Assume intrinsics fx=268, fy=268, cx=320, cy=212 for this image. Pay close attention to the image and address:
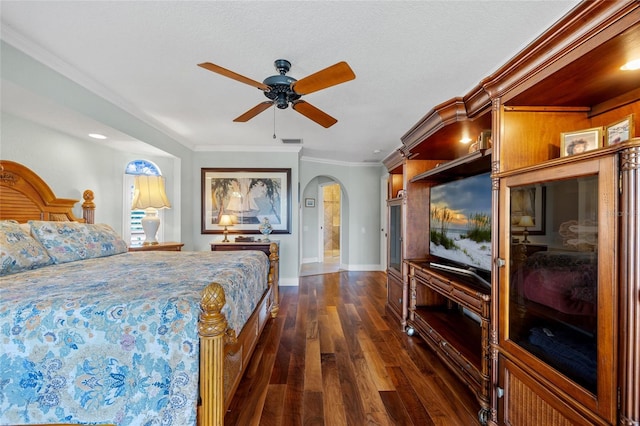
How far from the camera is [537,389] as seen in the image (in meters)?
1.32

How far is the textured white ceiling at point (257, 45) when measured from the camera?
1605mm

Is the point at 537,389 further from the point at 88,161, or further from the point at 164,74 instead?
the point at 88,161

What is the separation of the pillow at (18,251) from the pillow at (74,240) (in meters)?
0.09

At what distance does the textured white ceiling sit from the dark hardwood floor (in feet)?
8.19

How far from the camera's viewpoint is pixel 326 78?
175cm

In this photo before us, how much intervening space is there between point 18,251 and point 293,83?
2.38 meters

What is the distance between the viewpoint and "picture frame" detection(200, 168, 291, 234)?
16.0 ft

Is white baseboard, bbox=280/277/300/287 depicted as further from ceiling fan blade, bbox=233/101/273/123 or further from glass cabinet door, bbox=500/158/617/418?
glass cabinet door, bbox=500/158/617/418

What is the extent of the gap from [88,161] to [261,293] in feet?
9.66

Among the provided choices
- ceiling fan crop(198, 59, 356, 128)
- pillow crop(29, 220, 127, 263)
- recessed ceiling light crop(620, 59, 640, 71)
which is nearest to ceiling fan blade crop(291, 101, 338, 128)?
ceiling fan crop(198, 59, 356, 128)

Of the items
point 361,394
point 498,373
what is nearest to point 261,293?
point 361,394

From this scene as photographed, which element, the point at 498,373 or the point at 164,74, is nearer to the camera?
the point at 498,373

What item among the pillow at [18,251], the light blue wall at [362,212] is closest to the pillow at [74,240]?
the pillow at [18,251]

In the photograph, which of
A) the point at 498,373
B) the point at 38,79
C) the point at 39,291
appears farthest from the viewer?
the point at 38,79
